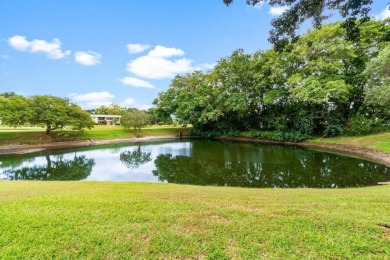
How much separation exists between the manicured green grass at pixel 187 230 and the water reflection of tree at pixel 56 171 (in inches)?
337

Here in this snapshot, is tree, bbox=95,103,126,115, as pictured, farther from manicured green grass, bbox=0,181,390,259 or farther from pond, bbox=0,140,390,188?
manicured green grass, bbox=0,181,390,259

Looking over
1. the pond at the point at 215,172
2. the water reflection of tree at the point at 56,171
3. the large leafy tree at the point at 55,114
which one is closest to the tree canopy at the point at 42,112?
the large leafy tree at the point at 55,114

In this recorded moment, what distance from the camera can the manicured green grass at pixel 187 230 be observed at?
9.05ft

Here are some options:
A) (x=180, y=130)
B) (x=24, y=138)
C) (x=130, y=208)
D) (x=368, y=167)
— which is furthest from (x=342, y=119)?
(x=24, y=138)

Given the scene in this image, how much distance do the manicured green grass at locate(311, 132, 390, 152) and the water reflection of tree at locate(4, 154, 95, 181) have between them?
20.4 m

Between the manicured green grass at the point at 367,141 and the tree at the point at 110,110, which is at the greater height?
the tree at the point at 110,110

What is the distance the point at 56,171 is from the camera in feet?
43.7

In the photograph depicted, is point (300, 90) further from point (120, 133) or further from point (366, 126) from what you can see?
point (120, 133)

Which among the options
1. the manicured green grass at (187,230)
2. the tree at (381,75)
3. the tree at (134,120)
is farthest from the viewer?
the tree at (134,120)

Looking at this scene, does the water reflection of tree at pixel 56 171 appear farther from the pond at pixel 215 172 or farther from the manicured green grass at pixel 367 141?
the manicured green grass at pixel 367 141

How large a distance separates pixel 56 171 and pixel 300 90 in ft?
72.9

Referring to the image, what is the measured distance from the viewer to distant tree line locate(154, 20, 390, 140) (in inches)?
828

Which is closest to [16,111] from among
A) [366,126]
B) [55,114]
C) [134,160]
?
[55,114]

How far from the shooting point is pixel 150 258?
8.78 ft
